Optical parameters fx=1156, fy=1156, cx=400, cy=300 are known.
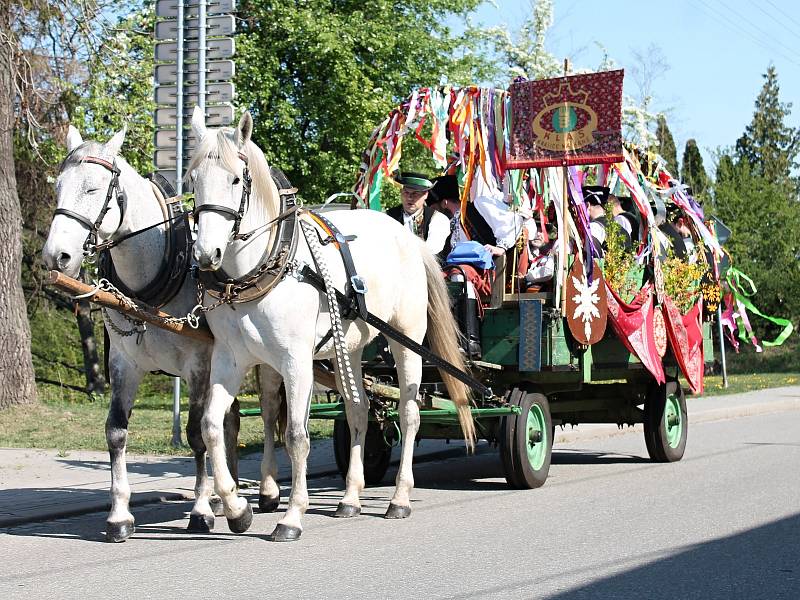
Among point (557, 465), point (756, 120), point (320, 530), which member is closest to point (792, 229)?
point (557, 465)

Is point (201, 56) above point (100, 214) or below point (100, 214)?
above

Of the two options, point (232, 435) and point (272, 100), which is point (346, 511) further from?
point (272, 100)

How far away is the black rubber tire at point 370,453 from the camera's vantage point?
32.5 feet

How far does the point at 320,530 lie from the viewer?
7516 millimetres

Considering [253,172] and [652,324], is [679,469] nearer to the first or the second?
[652,324]

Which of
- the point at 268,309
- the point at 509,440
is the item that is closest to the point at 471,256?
the point at 509,440

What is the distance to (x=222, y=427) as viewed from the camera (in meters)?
7.02

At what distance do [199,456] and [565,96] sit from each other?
430 centimetres

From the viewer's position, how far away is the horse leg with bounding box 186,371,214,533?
7441 millimetres

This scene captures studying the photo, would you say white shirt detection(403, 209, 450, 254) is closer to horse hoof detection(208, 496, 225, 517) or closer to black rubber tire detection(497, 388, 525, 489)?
black rubber tire detection(497, 388, 525, 489)

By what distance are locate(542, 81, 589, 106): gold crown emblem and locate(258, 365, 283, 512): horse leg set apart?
129 inches

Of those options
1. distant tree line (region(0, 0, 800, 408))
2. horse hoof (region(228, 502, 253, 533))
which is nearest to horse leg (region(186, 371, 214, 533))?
horse hoof (region(228, 502, 253, 533))

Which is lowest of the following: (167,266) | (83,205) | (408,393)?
(408,393)

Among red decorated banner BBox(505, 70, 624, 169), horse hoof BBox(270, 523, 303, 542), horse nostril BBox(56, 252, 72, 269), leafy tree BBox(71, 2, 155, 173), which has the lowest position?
horse hoof BBox(270, 523, 303, 542)
